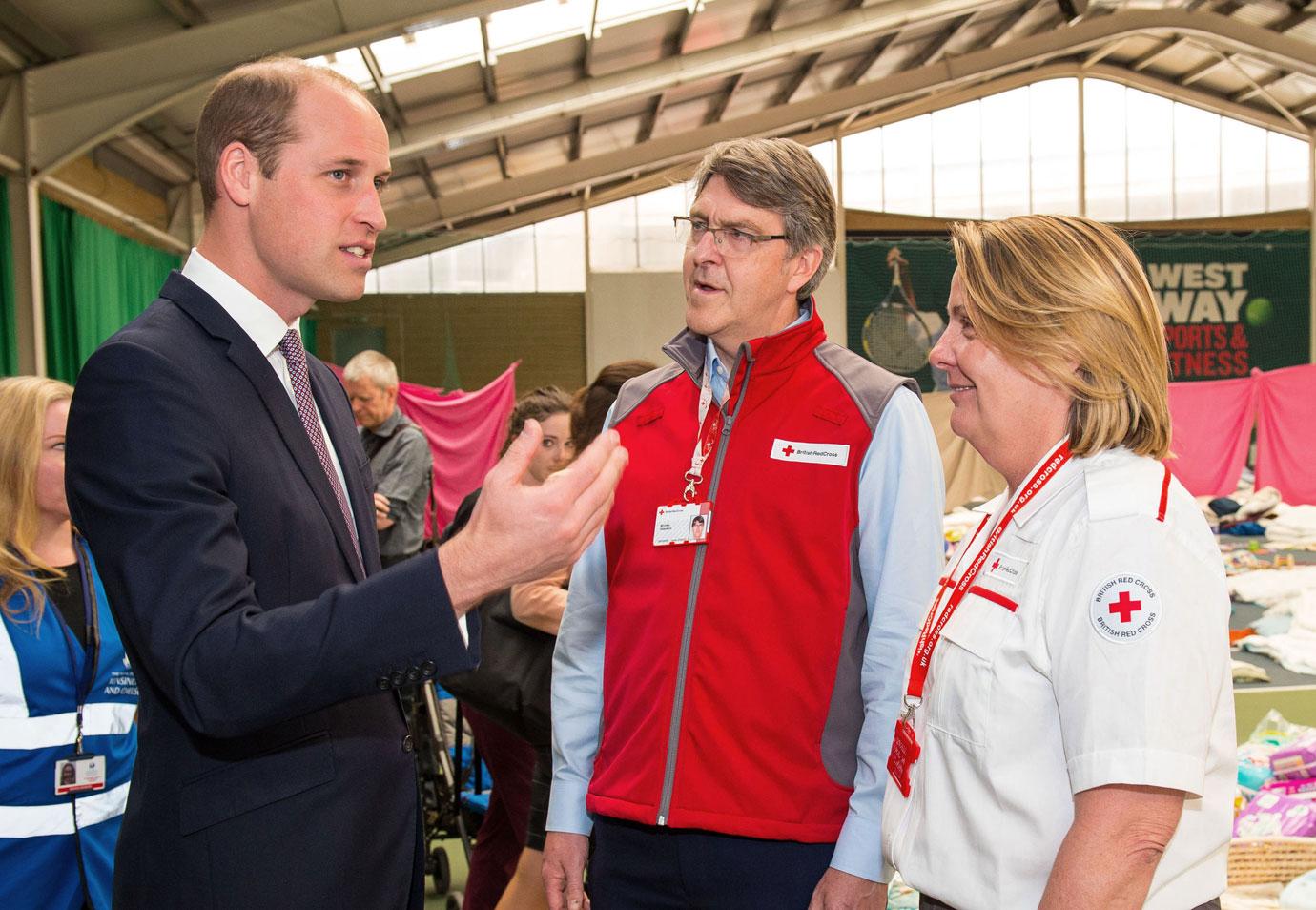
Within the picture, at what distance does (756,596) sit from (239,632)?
2.62ft

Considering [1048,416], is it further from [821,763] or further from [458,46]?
[458,46]

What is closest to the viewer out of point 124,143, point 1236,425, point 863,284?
point 124,143

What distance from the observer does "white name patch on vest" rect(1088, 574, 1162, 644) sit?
1134mm

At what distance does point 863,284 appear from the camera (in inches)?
561

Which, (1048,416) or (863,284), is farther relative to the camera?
(863,284)

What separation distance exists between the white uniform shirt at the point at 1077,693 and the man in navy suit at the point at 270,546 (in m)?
0.48

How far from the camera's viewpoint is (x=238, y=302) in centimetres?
129

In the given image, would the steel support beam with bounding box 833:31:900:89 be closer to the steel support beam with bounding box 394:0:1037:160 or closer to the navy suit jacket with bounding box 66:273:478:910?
the steel support beam with bounding box 394:0:1037:160

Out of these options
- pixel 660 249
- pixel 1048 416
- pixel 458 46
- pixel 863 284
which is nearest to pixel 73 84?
pixel 458 46

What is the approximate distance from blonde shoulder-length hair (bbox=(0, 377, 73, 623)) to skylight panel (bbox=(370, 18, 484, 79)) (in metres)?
6.51

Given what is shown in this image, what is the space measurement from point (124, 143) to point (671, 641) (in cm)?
811

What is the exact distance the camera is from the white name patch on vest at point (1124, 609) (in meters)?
1.13

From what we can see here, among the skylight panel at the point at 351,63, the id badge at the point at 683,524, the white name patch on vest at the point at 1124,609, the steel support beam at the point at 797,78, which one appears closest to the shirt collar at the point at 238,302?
the id badge at the point at 683,524

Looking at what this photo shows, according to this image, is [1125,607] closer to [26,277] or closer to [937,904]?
[937,904]
